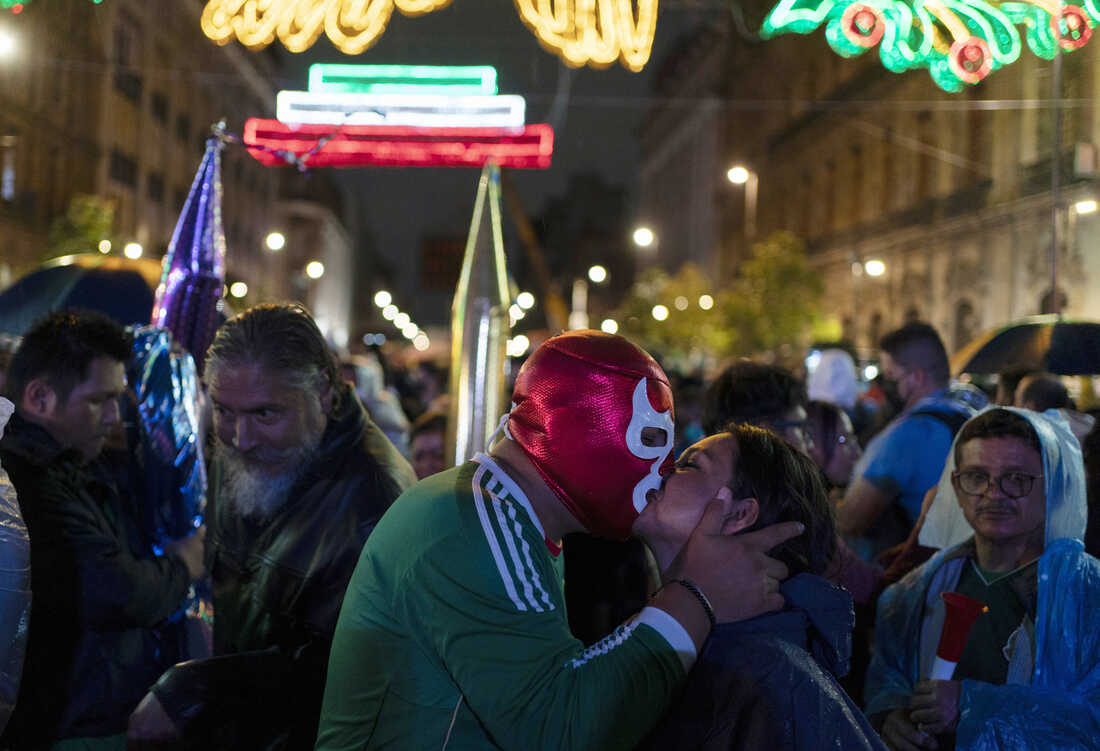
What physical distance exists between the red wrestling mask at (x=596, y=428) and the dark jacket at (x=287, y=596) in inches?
35.0

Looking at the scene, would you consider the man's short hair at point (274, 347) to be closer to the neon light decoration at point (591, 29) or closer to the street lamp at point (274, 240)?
the neon light decoration at point (591, 29)

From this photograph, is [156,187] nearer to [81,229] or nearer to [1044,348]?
[81,229]

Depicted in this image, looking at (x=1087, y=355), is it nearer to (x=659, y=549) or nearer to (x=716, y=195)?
(x=659, y=549)

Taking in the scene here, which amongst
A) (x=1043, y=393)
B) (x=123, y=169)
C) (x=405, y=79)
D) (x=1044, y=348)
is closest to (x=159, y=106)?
(x=123, y=169)

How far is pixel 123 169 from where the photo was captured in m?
39.9

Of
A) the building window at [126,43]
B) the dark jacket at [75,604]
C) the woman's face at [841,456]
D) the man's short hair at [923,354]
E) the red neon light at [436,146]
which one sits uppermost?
the building window at [126,43]

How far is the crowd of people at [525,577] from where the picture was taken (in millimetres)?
1896

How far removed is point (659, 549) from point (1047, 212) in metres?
24.9

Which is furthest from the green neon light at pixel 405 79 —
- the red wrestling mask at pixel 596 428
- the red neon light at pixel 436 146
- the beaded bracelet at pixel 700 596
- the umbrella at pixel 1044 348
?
the beaded bracelet at pixel 700 596

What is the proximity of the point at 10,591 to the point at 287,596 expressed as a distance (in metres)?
0.79

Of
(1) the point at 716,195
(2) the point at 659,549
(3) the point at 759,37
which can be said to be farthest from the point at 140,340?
(1) the point at 716,195

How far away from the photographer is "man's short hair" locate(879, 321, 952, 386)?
5621mm

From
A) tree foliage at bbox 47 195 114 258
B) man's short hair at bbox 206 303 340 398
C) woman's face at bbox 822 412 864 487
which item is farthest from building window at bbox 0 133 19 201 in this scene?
man's short hair at bbox 206 303 340 398

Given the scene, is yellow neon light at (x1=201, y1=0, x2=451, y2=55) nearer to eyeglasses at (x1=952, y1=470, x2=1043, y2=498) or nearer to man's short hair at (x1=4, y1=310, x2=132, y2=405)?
man's short hair at (x1=4, y1=310, x2=132, y2=405)
